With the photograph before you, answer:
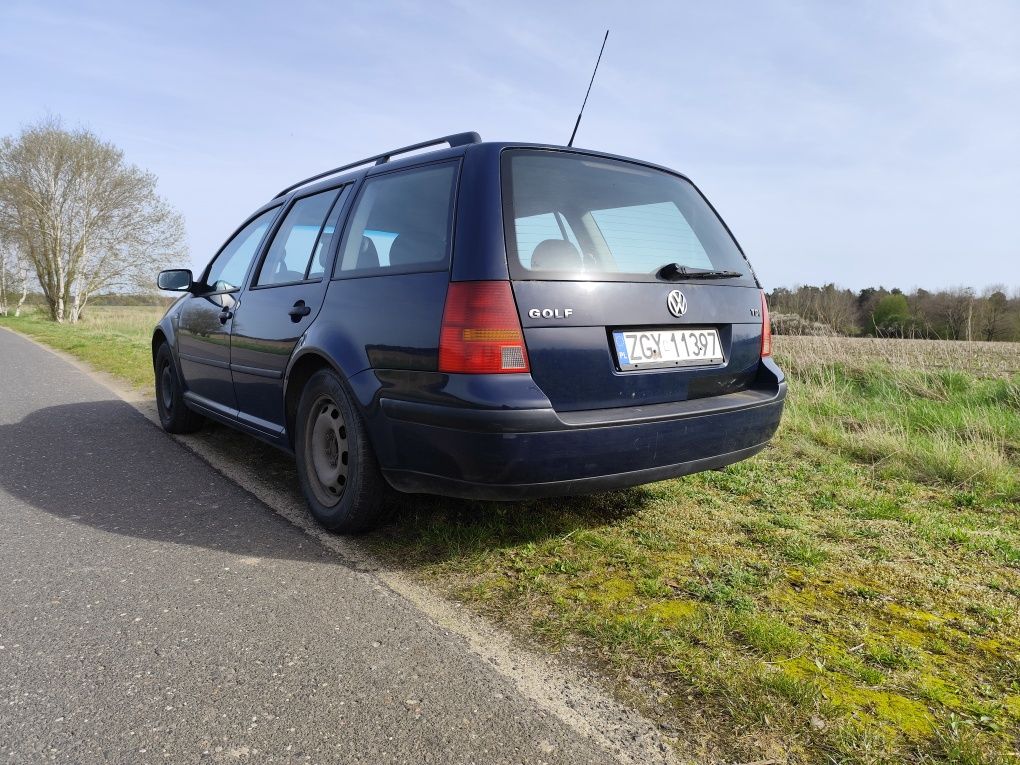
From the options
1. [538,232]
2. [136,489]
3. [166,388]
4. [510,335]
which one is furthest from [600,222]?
[166,388]

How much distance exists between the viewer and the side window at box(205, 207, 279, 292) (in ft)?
14.6

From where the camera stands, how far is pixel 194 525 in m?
3.33

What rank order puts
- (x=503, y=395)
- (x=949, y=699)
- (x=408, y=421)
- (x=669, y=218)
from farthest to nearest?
(x=669, y=218), (x=408, y=421), (x=503, y=395), (x=949, y=699)

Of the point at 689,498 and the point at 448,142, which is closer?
the point at 448,142

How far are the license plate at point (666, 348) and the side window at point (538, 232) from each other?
1.40 feet

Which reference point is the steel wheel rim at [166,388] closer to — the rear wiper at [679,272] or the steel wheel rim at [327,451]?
the steel wheel rim at [327,451]

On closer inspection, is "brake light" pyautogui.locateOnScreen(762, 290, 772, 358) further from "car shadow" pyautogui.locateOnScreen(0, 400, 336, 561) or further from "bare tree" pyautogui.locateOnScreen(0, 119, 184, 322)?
"bare tree" pyautogui.locateOnScreen(0, 119, 184, 322)

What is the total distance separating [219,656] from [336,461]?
1.23m

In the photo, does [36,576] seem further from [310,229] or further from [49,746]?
[310,229]

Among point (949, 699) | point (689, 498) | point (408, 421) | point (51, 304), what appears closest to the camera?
point (949, 699)

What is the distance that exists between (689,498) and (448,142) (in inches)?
85.7

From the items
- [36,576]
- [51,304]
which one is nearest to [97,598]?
[36,576]

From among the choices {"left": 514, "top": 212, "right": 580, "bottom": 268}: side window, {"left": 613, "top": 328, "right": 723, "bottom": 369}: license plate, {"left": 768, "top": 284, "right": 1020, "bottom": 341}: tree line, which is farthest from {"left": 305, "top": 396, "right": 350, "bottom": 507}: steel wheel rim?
{"left": 768, "top": 284, "right": 1020, "bottom": 341}: tree line

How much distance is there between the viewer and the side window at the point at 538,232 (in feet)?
8.52
